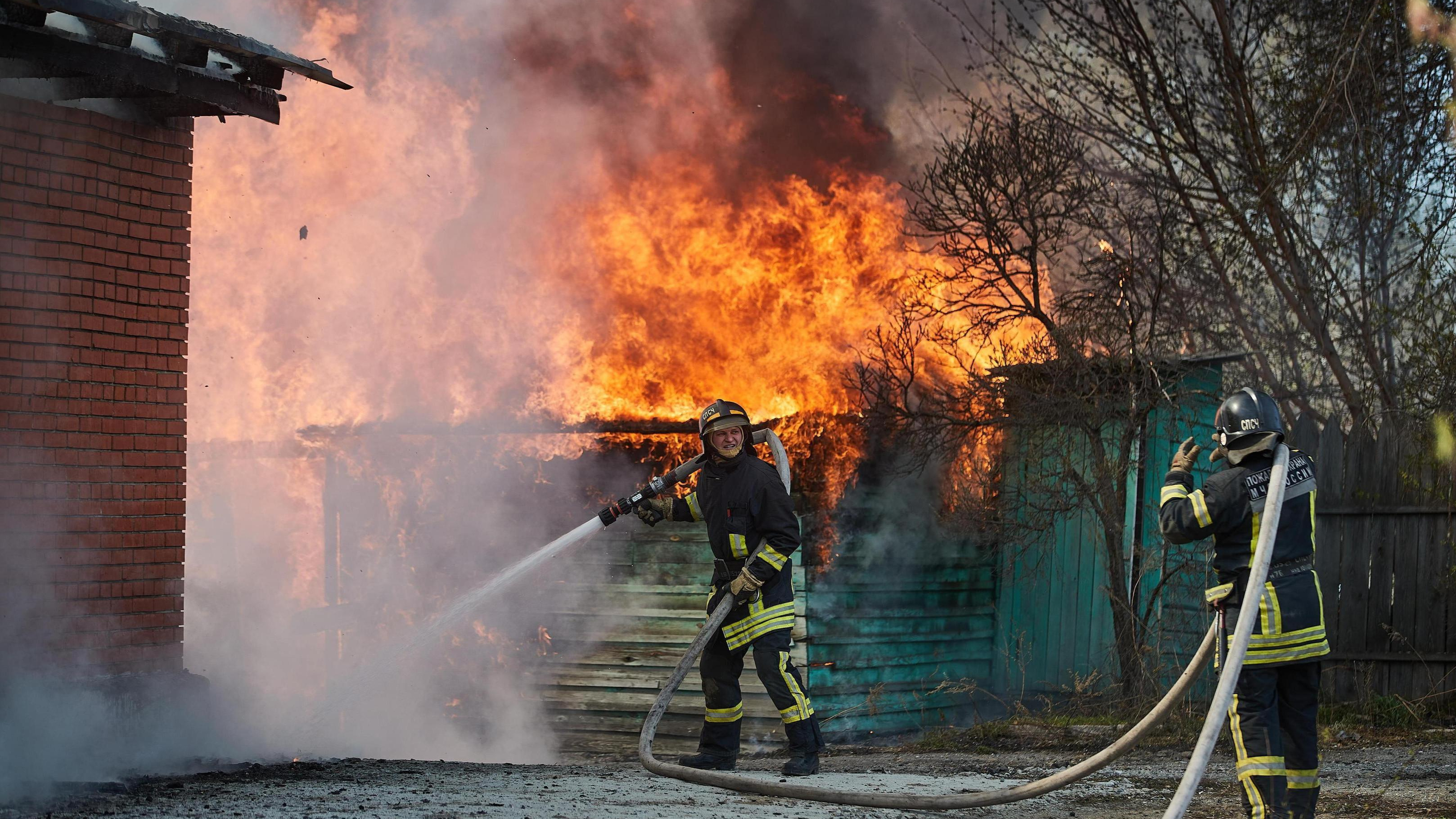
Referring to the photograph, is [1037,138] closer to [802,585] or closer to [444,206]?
[802,585]

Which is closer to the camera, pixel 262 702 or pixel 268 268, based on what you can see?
pixel 262 702

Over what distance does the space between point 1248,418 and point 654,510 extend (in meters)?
3.16

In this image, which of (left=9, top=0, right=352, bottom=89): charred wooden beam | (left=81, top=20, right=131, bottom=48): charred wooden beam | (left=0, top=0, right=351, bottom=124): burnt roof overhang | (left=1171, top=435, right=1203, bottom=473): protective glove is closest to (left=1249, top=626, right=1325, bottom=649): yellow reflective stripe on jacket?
(left=1171, top=435, right=1203, bottom=473): protective glove

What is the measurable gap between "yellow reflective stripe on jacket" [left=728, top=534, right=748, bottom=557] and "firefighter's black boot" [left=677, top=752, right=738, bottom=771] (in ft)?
3.38

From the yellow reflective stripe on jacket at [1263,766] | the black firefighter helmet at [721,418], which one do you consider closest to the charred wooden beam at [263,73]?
the black firefighter helmet at [721,418]

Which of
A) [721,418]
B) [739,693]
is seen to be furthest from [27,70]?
[739,693]

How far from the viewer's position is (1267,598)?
454 centimetres

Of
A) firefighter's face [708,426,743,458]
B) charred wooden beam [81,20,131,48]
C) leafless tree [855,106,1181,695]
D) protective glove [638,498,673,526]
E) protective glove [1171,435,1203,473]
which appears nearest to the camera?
protective glove [1171,435,1203,473]

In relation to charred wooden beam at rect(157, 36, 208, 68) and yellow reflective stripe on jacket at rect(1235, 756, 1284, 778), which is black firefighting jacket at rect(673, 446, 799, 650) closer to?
yellow reflective stripe on jacket at rect(1235, 756, 1284, 778)

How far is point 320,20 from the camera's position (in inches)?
395

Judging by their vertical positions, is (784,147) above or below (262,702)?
above

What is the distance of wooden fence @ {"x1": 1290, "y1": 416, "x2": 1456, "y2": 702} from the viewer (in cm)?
736

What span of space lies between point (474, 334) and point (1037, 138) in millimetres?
4935

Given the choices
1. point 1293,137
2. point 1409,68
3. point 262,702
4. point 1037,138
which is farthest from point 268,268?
point 1409,68
